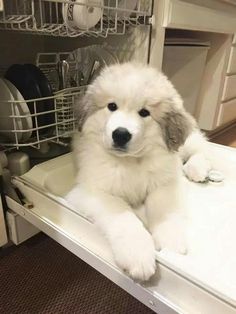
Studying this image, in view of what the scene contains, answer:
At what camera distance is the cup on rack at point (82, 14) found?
0.84 metres

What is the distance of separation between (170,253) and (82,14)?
69 cm

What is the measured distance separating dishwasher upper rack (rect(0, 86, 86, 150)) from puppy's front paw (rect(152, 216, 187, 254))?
0.40 m

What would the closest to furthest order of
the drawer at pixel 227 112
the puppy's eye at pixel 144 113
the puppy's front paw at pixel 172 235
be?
the puppy's front paw at pixel 172 235 < the puppy's eye at pixel 144 113 < the drawer at pixel 227 112

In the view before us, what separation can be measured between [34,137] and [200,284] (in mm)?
748

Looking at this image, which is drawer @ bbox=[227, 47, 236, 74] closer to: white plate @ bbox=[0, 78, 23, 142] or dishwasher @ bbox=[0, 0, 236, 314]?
dishwasher @ bbox=[0, 0, 236, 314]

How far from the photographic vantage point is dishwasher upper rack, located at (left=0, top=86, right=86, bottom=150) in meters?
0.89

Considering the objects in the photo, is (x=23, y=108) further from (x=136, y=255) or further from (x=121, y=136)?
(x=136, y=255)

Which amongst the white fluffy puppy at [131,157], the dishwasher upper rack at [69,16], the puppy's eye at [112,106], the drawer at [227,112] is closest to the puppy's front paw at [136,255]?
the white fluffy puppy at [131,157]

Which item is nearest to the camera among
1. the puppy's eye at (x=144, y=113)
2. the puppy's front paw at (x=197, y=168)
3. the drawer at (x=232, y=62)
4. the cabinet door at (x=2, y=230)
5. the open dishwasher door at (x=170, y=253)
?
the open dishwasher door at (x=170, y=253)

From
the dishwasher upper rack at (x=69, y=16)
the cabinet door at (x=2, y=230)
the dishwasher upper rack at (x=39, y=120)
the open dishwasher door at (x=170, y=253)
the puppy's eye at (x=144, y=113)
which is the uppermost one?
the dishwasher upper rack at (x=69, y=16)

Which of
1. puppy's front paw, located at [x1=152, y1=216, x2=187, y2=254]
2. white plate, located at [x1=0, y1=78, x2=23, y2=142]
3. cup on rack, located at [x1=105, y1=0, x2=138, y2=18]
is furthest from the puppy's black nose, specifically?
cup on rack, located at [x1=105, y1=0, x2=138, y2=18]

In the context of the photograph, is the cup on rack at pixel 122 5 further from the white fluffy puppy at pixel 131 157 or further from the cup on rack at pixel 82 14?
the white fluffy puppy at pixel 131 157

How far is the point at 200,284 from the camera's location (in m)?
0.50

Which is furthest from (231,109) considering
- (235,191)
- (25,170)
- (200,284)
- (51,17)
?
(200,284)
